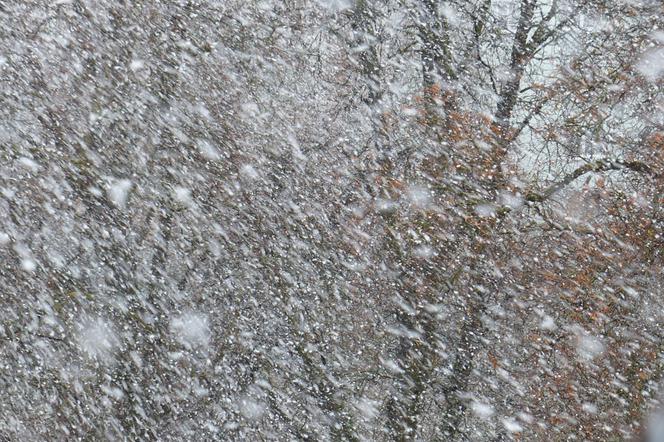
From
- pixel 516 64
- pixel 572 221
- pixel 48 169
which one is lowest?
pixel 48 169

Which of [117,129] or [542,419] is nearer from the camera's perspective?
[542,419]

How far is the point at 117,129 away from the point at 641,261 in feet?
12.3

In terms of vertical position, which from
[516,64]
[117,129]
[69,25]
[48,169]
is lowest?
[48,169]

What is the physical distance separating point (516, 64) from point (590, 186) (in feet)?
3.65

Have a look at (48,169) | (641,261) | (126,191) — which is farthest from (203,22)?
(641,261)

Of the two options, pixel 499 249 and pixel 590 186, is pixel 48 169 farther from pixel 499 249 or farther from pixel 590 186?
pixel 590 186

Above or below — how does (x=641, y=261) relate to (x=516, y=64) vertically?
below

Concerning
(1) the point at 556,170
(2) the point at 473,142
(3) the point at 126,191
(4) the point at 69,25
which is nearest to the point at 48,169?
(3) the point at 126,191

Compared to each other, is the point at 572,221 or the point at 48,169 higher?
the point at 572,221

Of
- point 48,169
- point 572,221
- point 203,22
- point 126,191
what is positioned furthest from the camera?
point 203,22

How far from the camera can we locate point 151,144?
6348 millimetres

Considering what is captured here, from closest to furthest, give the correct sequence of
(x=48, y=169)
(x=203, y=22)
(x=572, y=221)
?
(x=48, y=169)
(x=572, y=221)
(x=203, y=22)

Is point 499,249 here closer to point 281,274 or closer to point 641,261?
point 641,261

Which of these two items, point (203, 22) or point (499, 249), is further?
point (203, 22)
